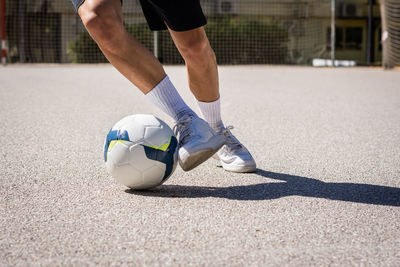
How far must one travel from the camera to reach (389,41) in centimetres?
1428

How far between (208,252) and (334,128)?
340 cm

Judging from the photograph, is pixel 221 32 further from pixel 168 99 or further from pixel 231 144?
pixel 168 99

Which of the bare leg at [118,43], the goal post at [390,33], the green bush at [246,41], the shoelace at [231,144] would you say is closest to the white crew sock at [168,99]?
the bare leg at [118,43]

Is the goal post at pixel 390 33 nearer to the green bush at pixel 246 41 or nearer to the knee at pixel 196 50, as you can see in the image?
the green bush at pixel 246 41

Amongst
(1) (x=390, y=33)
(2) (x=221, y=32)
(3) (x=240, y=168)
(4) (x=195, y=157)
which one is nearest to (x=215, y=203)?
(4) (x=195, y=157)

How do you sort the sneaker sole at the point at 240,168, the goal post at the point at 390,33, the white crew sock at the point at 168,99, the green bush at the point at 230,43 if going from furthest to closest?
the green bush at the point at 230,43, the goal post at the point at 390,33, the sneaker sole at the point at 240,168, the white crew sock at the point at 168,99

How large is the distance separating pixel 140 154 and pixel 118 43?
589 millimetres

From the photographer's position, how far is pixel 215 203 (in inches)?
96.0

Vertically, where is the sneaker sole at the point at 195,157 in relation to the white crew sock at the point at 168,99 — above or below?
below

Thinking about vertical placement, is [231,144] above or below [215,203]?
above

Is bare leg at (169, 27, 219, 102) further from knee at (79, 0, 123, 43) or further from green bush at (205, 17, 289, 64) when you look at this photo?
green bush at (205, 17, 289, 64)

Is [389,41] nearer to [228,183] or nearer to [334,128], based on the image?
[334,128]

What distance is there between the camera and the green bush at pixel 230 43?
19594 mm

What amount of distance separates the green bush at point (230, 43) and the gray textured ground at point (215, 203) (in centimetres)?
1480
